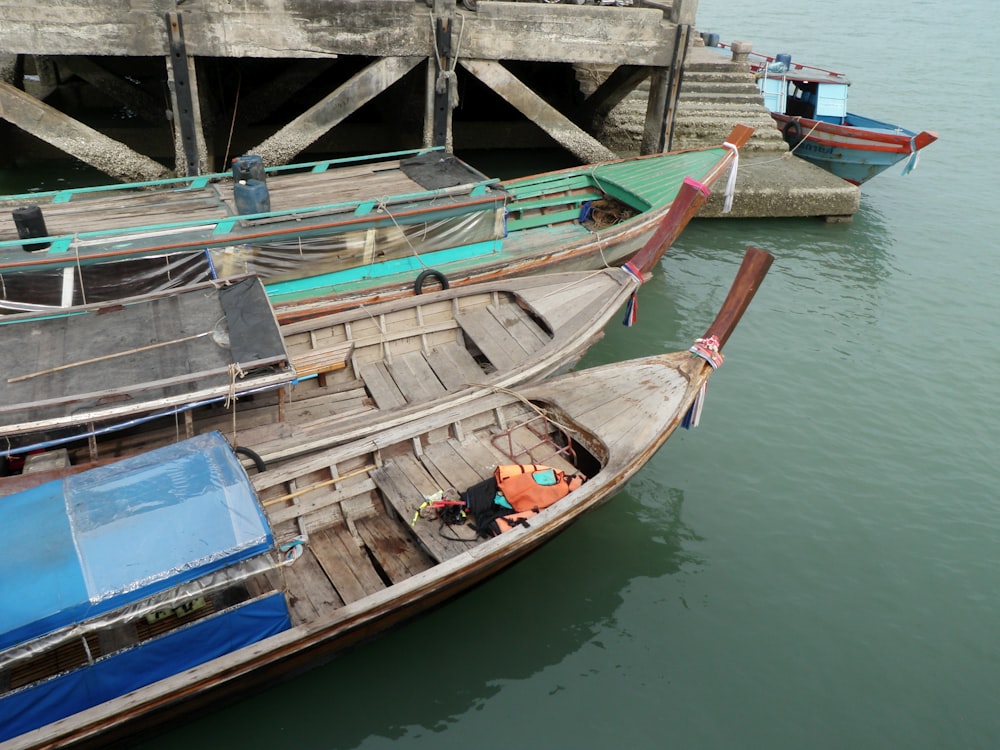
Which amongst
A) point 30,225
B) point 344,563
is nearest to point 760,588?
point 344,563

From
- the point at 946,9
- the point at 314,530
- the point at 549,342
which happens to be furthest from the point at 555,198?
the point at 946,9

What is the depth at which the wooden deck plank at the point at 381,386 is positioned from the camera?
8406 millimetres

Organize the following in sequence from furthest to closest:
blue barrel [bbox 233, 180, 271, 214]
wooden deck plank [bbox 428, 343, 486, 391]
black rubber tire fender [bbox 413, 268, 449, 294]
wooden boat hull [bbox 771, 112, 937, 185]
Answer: wooden boat hull [bbox 771, 112, 937, 185] → black rubber tire fender [bbox 413, 268, 449, 294] → blue barrel [bbox 233, 180, 271, 214] → wooden deck plank [bbox 428, 343, 486, 391]

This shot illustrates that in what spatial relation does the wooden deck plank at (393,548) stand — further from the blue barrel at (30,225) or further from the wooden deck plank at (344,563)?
the blue barrel at (30,225)

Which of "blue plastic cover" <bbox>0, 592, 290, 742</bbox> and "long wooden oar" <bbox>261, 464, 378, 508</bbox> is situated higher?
"long wooden oar" <bbox>261, 464, 378, 508</bbox>

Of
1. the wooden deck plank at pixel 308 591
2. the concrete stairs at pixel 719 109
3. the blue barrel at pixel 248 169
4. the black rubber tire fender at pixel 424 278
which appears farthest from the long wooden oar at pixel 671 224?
the concrete stairs at pixel 719 109

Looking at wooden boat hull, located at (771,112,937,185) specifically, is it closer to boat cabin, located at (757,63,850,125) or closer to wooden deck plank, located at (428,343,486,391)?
boat cabin, located at (757,63,850,125)

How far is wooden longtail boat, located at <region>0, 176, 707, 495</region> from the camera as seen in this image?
6.70 m

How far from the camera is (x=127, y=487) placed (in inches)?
231

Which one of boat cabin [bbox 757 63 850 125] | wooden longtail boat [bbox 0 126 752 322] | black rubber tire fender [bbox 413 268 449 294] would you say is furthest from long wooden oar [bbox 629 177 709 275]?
boat cabin [bbox 757 63 850 125]

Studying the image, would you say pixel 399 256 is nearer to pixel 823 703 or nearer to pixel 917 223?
pixel 823 703

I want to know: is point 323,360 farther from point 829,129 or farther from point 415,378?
point 829,129

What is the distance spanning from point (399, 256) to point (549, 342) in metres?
2.93

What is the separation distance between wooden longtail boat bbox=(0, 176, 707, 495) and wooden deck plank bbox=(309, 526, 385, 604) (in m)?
0.89
